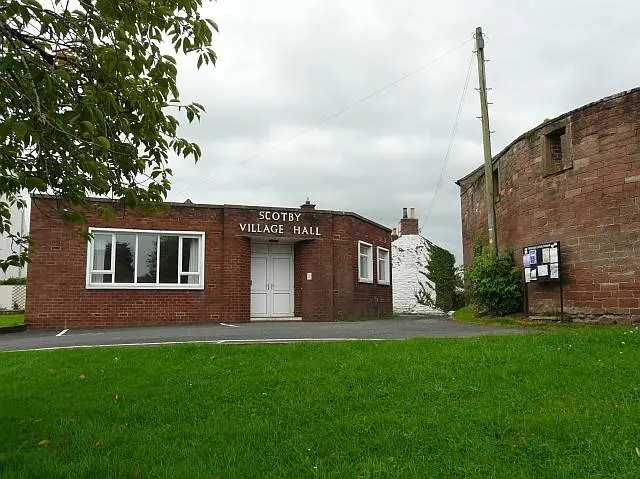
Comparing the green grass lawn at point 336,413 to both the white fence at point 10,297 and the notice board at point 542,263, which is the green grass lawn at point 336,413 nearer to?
the notice board at point 542,263

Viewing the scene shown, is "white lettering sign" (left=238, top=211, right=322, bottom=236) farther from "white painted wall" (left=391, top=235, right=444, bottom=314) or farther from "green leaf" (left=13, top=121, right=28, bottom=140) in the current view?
"green leaf" (left=13, top=121, right=28, bottom=140)

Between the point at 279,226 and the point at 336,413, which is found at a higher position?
the point at 279,226

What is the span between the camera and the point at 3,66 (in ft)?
11.0

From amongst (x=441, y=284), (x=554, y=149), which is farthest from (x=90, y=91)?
(x=441, y=284)

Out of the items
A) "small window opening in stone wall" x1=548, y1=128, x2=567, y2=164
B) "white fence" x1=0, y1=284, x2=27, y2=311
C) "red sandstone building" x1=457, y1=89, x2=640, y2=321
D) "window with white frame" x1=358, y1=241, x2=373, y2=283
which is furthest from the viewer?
"white fence" x1=0, y1=284, x2=27, y2=311

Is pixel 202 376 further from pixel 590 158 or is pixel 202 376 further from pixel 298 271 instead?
pixel 298 271

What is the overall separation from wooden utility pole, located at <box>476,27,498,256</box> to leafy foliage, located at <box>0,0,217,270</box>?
49.3 feet

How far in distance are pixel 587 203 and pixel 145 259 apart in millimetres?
12347

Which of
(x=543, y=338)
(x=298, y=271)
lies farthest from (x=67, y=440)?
(x=298, y=271)

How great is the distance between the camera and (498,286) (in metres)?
17.0

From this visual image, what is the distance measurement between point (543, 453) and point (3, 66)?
431 cm

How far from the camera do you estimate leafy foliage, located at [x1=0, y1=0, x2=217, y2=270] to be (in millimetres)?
3695

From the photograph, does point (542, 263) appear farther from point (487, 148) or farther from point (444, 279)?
point (444, 279)

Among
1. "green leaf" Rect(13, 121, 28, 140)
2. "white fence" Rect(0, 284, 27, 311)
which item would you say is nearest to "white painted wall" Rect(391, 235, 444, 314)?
"white fence" Rect(0, 284, 27, 311)
